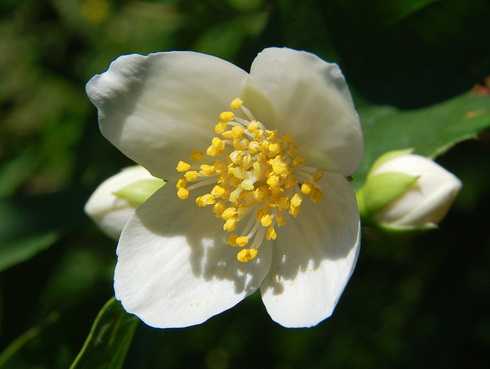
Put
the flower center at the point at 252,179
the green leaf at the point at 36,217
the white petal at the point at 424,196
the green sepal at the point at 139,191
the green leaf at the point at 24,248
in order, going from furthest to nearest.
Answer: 1. the green leaf at the point at 36,217
2. the green leaf at the point at 24,248
3. the green sepal at the point at 139,191
4. the flower center at the point at 252,179
5. the white petal at the point at 424,196

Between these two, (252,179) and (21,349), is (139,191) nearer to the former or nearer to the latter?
(252,179)

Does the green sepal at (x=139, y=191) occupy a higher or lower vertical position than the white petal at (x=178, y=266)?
higher

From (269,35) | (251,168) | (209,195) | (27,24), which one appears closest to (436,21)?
(269,35)

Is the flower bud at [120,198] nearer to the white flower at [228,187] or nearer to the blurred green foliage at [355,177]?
the white flower at [228,187]

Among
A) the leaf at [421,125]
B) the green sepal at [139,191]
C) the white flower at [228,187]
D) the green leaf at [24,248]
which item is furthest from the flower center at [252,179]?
the green leaf at [24,248]

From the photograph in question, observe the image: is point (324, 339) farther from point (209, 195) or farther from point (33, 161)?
point (33, 161)

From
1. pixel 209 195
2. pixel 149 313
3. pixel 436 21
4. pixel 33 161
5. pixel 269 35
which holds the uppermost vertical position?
pixel 436 21

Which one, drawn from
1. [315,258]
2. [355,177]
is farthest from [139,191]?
[355,177]
